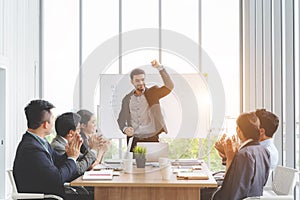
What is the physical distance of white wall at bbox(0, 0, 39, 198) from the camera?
6.14 meters

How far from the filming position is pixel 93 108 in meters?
4.16

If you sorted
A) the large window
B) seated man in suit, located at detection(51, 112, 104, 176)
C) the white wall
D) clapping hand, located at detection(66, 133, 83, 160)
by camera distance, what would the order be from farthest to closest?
1. the large window
2. the white wall
3. seated man in suit, located at detection(51, 112, 104, 176)
4. clapping hand, located at detection(66, 133, 83, 160)

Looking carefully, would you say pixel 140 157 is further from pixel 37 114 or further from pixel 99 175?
pixel 37 114

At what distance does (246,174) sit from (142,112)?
3.88 ft

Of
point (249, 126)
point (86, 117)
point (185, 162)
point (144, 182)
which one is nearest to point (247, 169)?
point (249, 126)

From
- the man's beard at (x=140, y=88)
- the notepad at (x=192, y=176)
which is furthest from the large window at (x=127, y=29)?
the notepad at (x=192, y=176)

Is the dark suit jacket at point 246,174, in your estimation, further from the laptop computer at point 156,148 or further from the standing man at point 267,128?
the laptop computer at point 156,148

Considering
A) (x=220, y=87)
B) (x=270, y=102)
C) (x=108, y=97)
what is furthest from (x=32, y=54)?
(x=220, y=87)

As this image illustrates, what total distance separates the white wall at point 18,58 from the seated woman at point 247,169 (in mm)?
3707

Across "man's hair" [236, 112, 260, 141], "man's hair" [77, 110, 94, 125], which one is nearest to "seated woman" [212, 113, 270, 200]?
"man's hair" [236, 112, 260, 141]

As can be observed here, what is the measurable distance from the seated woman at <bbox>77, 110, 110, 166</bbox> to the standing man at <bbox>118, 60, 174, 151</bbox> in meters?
0.25

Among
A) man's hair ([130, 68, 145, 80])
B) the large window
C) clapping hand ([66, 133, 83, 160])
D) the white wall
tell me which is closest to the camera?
clapping hand ([66, 133, 83, 160])

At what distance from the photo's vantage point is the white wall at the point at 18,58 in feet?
20.1

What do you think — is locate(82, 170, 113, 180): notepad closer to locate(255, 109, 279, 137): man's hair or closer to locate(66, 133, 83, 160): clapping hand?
locate(66, 133, 83, 160): clapping hand
